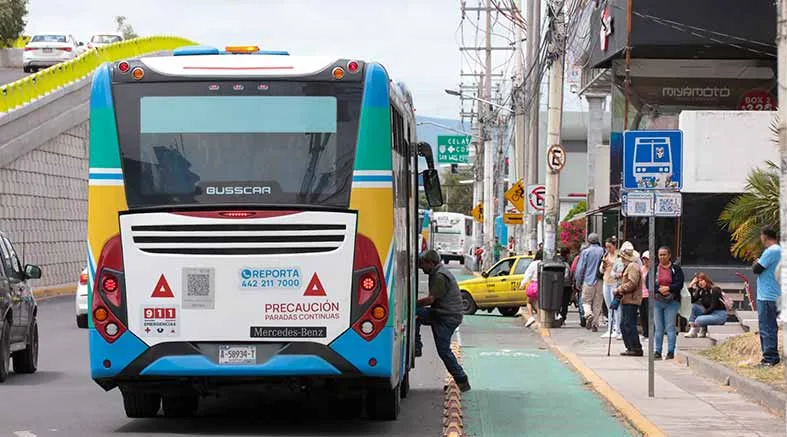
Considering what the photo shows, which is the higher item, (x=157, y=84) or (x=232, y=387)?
(x=157, y=84)

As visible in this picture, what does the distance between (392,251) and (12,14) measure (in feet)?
253

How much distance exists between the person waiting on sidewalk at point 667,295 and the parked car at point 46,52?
160ft

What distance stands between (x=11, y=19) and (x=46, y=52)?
19718mm

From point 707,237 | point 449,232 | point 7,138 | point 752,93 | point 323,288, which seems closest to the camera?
point 323,288

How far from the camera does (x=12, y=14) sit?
85.4m

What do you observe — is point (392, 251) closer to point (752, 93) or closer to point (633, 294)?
point (633, 294)

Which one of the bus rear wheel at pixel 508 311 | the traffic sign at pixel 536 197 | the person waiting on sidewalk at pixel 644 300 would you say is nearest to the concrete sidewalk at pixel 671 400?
the person waiting on sidewalk at pixel 644 300

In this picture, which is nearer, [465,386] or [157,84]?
[157,84]

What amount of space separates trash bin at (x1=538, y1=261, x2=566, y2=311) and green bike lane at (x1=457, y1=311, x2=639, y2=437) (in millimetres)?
2928

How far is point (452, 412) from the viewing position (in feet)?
48.0

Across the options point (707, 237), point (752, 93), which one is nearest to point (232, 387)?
point (707, 237)

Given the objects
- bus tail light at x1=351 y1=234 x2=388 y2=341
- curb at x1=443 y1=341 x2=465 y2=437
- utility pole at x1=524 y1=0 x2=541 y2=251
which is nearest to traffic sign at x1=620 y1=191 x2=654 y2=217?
curb at x1=443 y1=341 x2=465 y2=437

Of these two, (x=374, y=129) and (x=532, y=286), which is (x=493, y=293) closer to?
(x=532, y=286)

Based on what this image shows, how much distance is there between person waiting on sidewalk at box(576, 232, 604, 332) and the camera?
A: 93.7 ft
